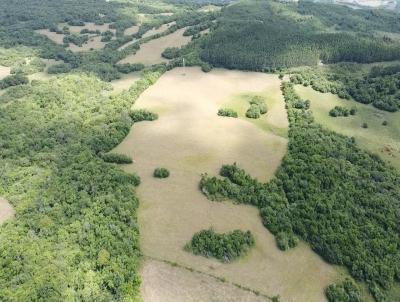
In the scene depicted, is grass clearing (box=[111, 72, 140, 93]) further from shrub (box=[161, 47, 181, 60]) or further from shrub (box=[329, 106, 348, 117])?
shrub (box=[329, 106, 348, 117])

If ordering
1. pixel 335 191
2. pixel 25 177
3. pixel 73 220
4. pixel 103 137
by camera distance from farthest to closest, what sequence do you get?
pixel 103 137, pixel 25 177, pixel 335 191, pixel 73 220

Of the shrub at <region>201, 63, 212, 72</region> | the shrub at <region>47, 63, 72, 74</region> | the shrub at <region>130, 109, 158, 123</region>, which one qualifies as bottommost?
the shrub at <region>47, 63, 72, 74</region>

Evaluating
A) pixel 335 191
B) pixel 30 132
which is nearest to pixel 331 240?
pixel 335 191

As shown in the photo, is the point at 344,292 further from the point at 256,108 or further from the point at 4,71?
the point at 4,71

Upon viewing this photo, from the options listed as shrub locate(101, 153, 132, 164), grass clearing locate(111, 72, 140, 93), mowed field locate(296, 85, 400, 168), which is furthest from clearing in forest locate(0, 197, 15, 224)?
mowed field locate(296, 85, 400, 168)

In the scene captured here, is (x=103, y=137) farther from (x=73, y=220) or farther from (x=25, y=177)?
(x=73, y=220)

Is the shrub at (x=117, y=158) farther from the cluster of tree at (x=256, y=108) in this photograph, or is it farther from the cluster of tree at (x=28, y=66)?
the cluster of tree at (x=28, y=66)

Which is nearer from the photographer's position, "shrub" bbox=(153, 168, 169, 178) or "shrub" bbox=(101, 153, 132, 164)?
"shrub" bbox=(153, 168, 169, 178)
